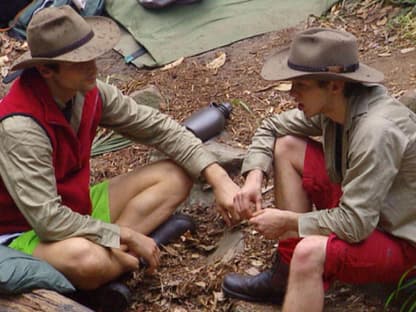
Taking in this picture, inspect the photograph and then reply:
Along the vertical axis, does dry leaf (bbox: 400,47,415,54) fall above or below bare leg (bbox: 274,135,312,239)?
below

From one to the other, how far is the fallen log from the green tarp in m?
3.21

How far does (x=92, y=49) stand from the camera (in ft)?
12.4

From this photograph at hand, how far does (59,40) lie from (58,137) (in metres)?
0.44

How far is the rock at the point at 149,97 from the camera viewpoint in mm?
5801

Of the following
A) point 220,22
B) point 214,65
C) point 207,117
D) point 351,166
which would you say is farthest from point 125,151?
point 351,166

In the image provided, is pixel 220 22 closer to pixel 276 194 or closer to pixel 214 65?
pixel 214 65

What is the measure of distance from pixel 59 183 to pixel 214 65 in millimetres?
2485

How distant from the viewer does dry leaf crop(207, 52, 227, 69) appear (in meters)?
6.23

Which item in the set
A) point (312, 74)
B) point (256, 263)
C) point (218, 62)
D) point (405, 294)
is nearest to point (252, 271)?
point (256, 263)

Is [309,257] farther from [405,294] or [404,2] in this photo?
[404,2]

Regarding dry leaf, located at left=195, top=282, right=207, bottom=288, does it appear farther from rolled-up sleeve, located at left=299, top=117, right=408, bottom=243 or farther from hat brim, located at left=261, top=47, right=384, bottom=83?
hat brim, located at left=261, top=47, right=384, bottom=83

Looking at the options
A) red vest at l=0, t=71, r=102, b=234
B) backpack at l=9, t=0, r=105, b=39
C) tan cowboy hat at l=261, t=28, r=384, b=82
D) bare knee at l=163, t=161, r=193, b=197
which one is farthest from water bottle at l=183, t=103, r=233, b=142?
backpack at l=9, t=0, r=105, b=39

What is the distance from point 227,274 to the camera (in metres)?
4.13

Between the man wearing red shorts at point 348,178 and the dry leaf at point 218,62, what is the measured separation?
8.37ft
